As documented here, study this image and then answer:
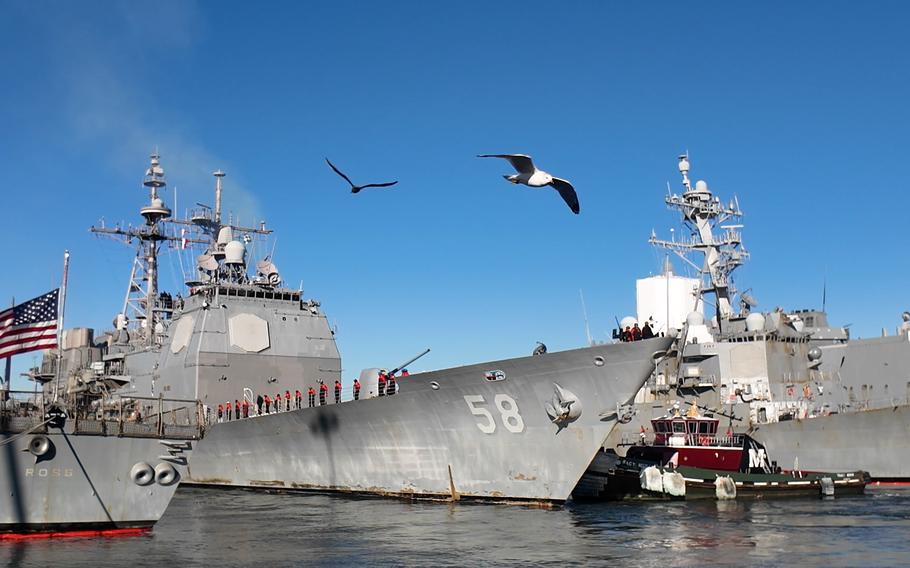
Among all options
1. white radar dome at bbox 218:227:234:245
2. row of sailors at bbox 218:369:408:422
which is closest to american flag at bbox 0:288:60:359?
row of sailors at bbox 218:369:408:422

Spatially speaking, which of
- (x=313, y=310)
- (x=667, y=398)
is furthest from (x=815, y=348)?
(x=313, y=310)

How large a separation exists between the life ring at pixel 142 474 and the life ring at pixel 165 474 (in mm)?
96

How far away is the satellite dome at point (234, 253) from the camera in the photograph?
26.3 m

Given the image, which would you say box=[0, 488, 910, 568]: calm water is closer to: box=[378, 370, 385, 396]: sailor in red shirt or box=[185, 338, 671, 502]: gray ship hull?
box=[185, 338, 671, 502]: gray ship hull

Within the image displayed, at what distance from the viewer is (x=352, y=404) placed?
1827cm

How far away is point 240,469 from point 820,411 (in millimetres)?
19601

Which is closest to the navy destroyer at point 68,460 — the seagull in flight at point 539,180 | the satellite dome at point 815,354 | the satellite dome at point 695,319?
the seagull in flight at point 539,180

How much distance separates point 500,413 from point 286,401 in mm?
6169

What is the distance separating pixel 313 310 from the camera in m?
26.0

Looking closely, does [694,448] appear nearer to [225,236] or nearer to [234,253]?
[234,253]

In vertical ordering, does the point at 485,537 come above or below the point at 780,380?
below

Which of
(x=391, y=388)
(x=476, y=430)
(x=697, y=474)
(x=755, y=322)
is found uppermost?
(x=755, y=322)

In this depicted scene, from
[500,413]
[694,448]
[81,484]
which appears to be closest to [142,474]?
[81,484]

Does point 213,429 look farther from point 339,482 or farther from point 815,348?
point 815,348
